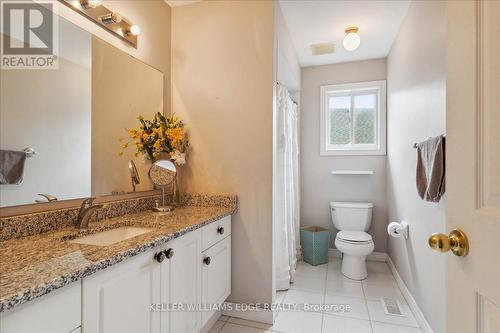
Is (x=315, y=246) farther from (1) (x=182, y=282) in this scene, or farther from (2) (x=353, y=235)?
(1) (x=182, y=282)

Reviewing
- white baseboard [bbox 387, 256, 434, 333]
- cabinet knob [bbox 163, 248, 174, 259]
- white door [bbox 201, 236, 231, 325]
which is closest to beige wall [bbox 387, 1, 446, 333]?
white baseboard [bbox 387, 256, 434, 333]

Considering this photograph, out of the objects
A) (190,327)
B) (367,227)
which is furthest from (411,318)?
(190,327)

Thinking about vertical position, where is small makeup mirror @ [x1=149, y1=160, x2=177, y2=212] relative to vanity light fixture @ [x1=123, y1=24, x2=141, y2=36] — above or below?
below

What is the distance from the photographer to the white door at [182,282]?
46.5 inches

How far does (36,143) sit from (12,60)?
0.37 metres

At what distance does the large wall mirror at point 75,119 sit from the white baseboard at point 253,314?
1.17 metres

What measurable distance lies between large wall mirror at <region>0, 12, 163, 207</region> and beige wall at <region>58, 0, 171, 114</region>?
0.06 meters

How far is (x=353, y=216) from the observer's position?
2.93 m

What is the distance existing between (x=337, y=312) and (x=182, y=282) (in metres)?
1.40

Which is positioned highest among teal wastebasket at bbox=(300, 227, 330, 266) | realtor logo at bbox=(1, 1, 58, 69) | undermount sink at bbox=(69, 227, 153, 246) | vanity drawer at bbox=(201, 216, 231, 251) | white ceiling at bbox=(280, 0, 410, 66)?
white ceiling at bbox=(280, 0, 410, 66)

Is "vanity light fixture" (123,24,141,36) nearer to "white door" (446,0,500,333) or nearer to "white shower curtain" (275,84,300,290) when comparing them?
"white shower curtain" (275,84,300,290)

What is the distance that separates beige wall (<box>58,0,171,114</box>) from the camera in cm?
151

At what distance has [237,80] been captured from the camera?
1.95 m

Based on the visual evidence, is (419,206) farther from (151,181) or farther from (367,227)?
(151,181)
